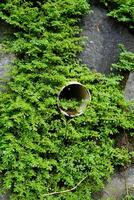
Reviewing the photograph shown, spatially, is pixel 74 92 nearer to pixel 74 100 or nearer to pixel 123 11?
pixel 74 100

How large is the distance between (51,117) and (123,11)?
135 cm

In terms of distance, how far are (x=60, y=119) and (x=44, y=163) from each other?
0.46 m

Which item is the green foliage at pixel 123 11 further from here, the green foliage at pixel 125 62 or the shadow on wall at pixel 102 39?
the green foliage at pixel 125 62

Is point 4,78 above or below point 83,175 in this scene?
above

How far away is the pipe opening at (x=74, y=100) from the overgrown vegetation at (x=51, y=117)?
6 cm

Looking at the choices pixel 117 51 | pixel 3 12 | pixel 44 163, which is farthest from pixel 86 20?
pixel 44 163

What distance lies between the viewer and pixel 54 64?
4.15 m

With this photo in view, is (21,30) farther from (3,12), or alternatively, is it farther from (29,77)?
(29,77)

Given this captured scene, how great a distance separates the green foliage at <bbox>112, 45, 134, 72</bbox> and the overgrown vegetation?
14 cm

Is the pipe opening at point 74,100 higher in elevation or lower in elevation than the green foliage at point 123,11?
lower

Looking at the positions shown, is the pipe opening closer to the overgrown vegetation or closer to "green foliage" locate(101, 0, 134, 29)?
the overgrown vegetation

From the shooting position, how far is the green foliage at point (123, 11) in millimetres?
4316

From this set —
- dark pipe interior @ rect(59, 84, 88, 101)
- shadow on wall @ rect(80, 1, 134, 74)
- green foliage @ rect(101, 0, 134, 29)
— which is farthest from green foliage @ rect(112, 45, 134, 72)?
dark pipe interior @ rect(59, 84, 88, 101)

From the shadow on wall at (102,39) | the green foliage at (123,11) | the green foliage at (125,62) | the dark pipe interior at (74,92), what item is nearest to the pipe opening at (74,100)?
the dark pipe interior at (74,92)
